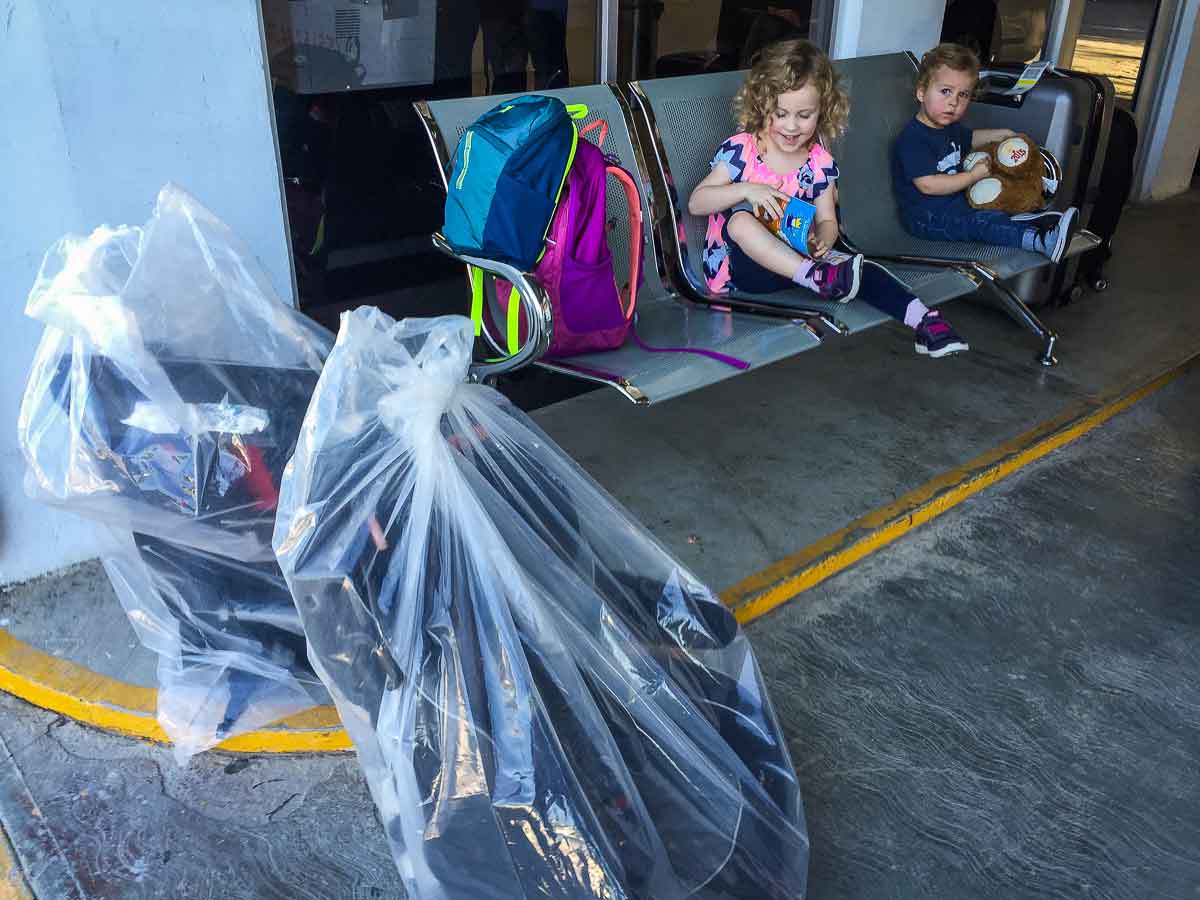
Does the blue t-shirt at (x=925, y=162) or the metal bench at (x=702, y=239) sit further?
→ the blue t-shirt at (x=925, y=162)

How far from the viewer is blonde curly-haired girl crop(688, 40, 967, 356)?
3.11 metres

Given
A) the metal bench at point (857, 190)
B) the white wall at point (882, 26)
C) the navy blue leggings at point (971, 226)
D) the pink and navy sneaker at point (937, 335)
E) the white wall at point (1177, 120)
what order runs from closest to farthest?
the pink and navy sneaker at point (937, 335) < the metal bench at point (857, 190) < the navy blue leggings at point (971, 226) < the white wall at point (882, 26) < the white wall at point (1177, 120)

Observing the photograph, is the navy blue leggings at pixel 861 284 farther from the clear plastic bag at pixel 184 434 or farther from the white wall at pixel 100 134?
the clear plastic bag at pixel 184 434

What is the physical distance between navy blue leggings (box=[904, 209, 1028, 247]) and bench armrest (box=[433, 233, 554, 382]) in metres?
1.99

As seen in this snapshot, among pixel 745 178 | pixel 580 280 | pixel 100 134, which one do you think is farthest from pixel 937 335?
pixel 100 134

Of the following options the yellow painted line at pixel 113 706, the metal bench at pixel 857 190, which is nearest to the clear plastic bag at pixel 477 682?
the yellow painted line at pixel 113 706

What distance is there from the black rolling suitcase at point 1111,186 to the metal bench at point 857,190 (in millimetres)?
511

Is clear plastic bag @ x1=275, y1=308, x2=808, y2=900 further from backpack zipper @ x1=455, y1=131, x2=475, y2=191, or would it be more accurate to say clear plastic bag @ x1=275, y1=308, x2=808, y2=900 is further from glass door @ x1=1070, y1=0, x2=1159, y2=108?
glass door @ x1=1070, y1=0, x2=1159, y2=108

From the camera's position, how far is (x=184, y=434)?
1.82 metres

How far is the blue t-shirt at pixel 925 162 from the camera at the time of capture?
3883 mm

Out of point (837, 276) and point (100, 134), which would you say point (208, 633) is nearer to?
point (100, 134)

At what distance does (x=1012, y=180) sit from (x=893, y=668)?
226 cm

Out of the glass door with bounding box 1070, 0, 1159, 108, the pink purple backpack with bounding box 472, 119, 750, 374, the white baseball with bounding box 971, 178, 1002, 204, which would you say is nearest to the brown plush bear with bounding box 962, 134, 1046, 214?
the white baseball with bounding box 971, 178, 1002, 204

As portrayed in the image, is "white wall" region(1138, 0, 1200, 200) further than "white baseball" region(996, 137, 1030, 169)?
Yes
